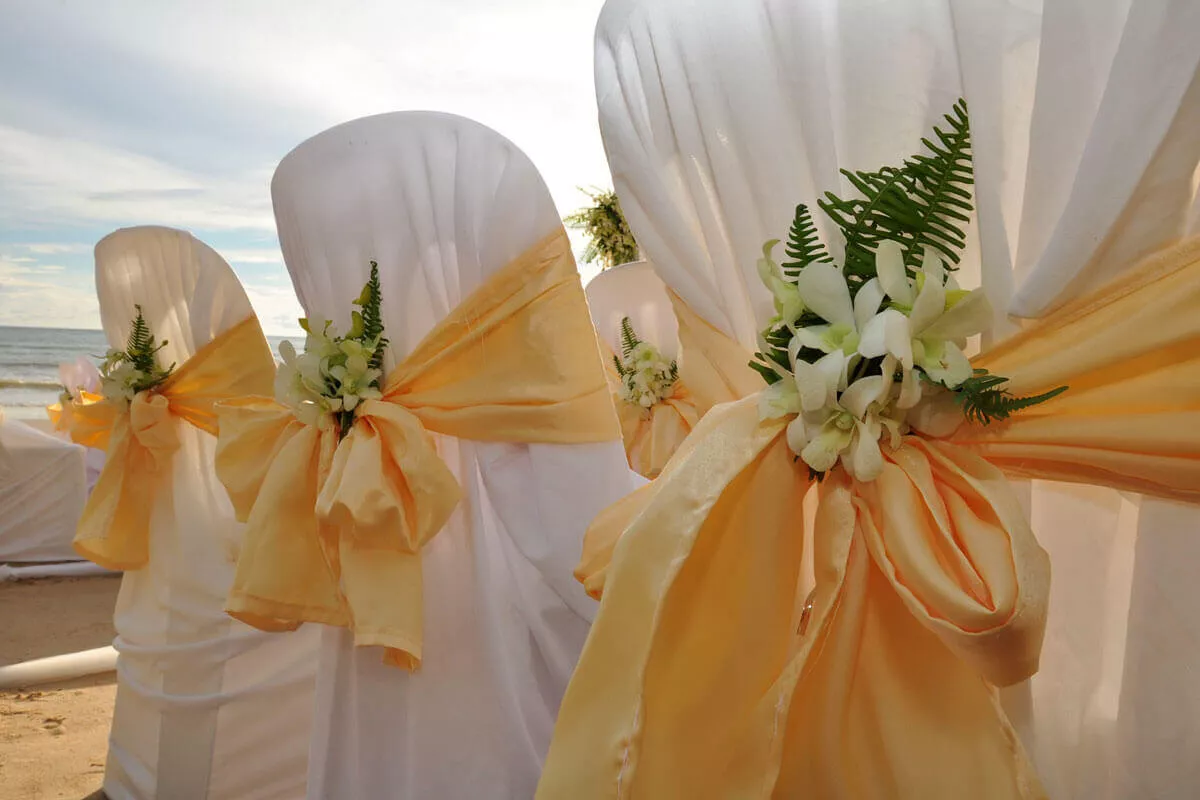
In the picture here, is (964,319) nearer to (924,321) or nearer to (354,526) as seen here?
(924,321)

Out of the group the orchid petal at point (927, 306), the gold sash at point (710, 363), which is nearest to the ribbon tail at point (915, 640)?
the orchid petal at point (927, 306)

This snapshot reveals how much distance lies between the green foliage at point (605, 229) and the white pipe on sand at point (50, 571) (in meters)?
3.71

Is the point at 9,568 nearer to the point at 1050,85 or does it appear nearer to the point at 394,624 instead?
the point at 394,624

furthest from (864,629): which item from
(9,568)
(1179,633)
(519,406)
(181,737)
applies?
(9,568)

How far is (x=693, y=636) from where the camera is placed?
0.64 meters

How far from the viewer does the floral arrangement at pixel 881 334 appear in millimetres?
619

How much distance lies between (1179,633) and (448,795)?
132cm

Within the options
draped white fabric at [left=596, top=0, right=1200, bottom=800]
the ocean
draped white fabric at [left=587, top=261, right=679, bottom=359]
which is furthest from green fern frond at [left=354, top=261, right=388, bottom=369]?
the ocean

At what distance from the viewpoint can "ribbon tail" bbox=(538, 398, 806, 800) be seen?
2.01ft

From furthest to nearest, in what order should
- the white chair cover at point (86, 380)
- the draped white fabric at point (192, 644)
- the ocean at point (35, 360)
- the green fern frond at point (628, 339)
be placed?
the ocean at point (35, 360) < the white chair cover at point (86, 380) < the green fern frond at point (628, 339) < the draped white fabric at point (192, 644)

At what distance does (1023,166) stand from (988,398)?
26 cm

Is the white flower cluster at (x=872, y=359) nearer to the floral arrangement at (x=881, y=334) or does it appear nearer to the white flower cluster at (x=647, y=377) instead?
the floral arrangement at (x=881, y=334)

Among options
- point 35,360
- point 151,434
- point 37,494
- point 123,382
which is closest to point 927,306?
point 151,434

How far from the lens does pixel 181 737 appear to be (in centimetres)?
239
